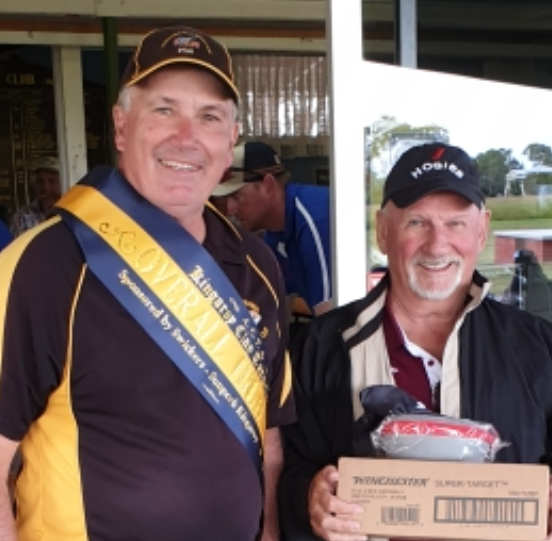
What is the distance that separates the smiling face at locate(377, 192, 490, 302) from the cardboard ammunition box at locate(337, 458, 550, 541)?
40 cm

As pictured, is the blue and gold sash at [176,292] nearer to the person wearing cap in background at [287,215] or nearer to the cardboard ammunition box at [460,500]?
the cardboard ammunition box at [460,500]

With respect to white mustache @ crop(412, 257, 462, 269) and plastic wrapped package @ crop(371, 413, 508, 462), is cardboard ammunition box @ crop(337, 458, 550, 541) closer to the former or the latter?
plastic wrapped package @ crop(371, 413, 508, 462)

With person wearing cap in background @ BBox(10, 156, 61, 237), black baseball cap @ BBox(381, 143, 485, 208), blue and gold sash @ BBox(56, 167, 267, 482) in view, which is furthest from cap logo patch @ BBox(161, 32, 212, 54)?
person wearing cap in background @ BBox(10, 156, 61, 237)

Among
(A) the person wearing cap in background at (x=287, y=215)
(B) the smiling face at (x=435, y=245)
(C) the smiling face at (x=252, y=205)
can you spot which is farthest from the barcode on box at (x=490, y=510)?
(C) the smiling face at (x=252, y=205)

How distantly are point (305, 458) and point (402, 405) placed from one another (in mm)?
349

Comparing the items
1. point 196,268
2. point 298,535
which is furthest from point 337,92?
point 298,535

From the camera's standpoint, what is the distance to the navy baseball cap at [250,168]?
3.45 m

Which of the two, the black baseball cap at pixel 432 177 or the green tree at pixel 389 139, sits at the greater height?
the green tree at pixel 389 139

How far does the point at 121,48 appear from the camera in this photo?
497 cm

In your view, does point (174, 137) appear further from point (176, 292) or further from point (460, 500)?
point (460, 500)

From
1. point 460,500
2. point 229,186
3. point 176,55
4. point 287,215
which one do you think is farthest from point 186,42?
point 229,186

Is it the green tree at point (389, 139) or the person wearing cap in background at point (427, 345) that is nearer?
the person wearing cap in background at point (427, 345)

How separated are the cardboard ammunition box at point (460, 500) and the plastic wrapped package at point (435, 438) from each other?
1.2 inches

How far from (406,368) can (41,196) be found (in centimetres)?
414
